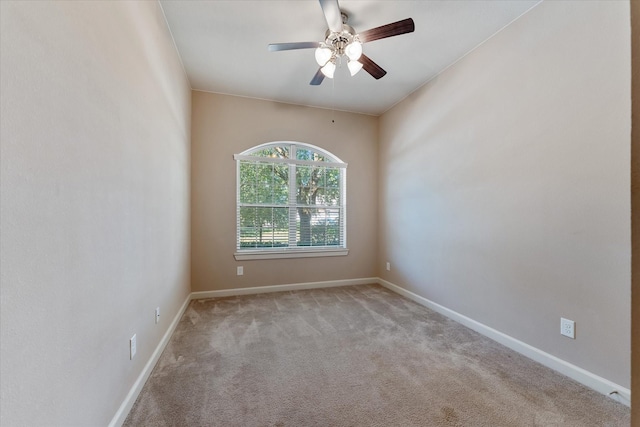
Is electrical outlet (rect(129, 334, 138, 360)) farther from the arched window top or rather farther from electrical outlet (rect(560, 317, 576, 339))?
electrical outlet (rect(560, 317, 576, 339))

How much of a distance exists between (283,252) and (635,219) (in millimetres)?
3507

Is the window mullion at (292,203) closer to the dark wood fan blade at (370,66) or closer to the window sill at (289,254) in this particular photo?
the window sill at (289,254)

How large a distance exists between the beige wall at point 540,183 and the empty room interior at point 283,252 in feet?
0.05

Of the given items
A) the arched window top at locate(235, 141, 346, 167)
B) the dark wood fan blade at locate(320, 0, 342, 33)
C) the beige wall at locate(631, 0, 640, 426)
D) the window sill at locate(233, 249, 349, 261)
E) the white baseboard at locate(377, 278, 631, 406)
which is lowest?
the white baseboard at locate(377, 278, 631, 406)

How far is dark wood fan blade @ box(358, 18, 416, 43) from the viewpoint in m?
1.78

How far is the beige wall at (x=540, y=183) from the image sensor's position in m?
1.62

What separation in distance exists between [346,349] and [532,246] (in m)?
1.69

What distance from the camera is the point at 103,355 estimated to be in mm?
1233

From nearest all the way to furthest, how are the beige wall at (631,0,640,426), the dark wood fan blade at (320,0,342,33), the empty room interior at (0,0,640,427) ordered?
the beige wall at (631,0,640,426), the empty room interior at (0,0,640,427), the dark wood fan blade at (320,0,342,33)

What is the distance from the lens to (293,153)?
391cm

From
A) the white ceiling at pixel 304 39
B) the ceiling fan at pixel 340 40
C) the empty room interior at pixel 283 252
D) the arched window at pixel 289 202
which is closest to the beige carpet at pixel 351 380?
the empty room interior at pixel 283 252

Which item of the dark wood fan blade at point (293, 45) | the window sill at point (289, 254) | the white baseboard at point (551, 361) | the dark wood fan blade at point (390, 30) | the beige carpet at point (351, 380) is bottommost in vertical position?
the beige carpet at point (351, 380)

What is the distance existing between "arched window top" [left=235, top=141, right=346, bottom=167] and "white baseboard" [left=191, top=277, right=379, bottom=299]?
5.97 feet

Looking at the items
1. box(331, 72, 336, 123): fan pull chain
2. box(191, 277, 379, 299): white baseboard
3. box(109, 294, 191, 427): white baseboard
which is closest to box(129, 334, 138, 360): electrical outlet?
box(109, 294, 191, 427): white baseboard
